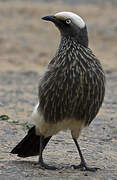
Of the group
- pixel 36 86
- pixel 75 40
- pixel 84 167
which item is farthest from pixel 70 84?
pixel 36 86

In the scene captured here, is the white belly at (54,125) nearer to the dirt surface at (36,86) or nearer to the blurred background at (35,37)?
the dirt surface at (36,86)

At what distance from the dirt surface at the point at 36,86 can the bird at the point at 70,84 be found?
557 millimetres

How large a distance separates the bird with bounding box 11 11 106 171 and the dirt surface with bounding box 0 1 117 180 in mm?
557

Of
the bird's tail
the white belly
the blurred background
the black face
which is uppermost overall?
the blurred background

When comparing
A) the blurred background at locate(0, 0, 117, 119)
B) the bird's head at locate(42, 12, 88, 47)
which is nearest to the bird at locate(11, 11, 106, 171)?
the bird's head at locate(42, 12, 88, 47)

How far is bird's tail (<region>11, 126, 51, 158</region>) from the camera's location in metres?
5.73

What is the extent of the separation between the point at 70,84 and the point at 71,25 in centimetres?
62

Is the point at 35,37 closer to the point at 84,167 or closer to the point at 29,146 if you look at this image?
the point at 29,146

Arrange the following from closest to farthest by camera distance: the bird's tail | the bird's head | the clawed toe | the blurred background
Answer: the bird's head, the clawed toe, the bird's tail, the blurred background

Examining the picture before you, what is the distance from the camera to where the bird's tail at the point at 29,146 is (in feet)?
18.8

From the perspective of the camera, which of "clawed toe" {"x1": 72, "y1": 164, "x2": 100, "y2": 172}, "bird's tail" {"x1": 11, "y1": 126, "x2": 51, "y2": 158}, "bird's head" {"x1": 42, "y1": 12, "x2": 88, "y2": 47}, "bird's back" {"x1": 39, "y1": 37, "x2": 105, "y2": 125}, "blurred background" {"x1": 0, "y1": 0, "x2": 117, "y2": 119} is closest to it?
"bird's back" {"x1": 39, "y1": 37, "x2": 105, "y2": 125}

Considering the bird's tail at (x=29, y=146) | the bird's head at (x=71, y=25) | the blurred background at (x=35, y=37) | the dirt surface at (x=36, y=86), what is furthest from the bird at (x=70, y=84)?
the blurred background at (x=35, y=37)

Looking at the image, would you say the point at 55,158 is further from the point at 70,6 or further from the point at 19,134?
the point at 70,6

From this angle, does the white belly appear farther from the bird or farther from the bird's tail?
the bird's tail
